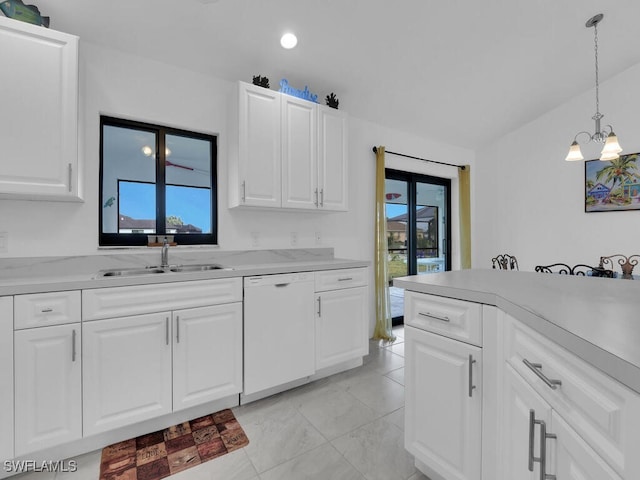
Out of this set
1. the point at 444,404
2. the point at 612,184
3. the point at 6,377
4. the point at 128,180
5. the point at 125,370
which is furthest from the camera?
the point at 612,184

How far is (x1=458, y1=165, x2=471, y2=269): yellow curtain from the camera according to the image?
4.34 m

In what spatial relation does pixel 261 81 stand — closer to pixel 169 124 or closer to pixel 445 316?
pixel 169 124

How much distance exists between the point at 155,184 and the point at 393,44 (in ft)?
7.71

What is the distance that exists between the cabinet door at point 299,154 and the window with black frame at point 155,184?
2.12 feet

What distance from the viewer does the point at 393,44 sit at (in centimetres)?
260

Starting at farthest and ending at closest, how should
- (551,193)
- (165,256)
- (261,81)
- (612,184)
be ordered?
(551,193) → (612,184) → (261,81) → (165,256)

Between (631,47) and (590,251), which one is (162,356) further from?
(631,47)

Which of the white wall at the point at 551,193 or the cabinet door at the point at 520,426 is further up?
the white wall at the point at 551,193

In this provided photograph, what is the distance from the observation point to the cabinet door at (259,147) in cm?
234

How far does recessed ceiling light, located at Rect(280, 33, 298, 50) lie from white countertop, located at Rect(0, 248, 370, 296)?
1.72 meters

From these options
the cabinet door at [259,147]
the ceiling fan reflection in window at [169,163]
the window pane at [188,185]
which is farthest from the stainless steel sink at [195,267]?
the ceiling fan reflection in window at [169,163]

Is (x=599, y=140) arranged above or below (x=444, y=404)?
above

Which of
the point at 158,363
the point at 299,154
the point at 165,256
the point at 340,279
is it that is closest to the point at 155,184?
the point at 165,256

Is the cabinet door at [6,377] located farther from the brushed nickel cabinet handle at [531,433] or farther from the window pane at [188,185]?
the brushed nickel cabinet handle at [531,433]
